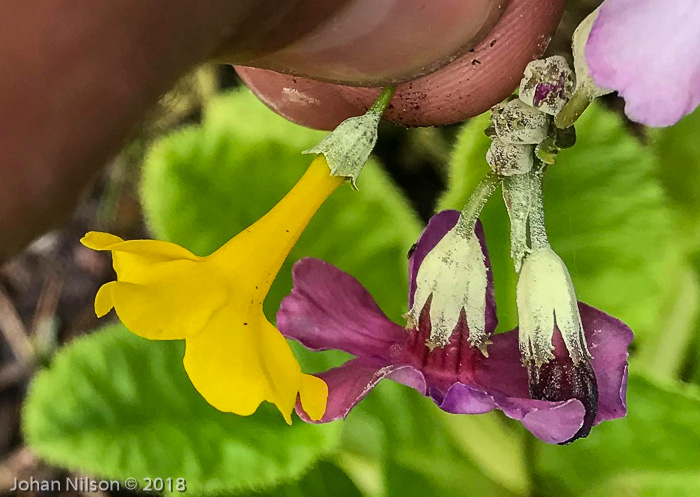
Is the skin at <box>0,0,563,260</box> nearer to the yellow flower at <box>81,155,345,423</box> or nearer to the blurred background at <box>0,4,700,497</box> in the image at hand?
the yellow flower at <box>81,155,345,423</box>

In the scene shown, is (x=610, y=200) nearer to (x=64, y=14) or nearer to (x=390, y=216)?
(x=390, y=216)

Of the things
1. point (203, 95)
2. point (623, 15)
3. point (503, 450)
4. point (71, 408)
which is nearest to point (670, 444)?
point (503, 450)

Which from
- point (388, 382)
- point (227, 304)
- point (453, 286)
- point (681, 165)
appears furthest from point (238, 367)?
point (681, 165)

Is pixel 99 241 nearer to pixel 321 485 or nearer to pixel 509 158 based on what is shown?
pixel 509 158

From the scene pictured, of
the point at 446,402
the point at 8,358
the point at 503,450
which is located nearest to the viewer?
the point at 446,402

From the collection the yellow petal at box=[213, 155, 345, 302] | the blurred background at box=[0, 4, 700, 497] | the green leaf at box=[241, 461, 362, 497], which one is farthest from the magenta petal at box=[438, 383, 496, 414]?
the green leaf at box=[241, 461, 362, 497]

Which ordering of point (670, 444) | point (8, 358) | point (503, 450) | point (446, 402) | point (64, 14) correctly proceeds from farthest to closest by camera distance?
point (8, 358) < point (503, 450) < point (670, 444) < point (446, 402) < point (64, 14)
